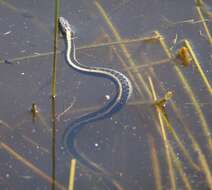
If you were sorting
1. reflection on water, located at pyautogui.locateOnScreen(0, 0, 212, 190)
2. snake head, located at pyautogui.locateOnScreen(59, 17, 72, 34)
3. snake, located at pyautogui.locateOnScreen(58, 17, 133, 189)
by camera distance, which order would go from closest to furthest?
1. reflection on water, located at pyautogui.locateOnScreen(0, 0, 212, 190)
2. snake, located at pyautogui.locateOnScreen(58, 17, 133, 189)
3. snake head, located at pyautogui.locateOnScreen(59, 17, 72, 34)

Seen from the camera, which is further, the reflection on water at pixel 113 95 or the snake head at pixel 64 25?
the snake head at pixel 64 25

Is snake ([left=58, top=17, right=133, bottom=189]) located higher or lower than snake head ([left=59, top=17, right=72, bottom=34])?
lower

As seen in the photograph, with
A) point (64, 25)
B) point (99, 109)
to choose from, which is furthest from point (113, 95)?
point (64, 25)

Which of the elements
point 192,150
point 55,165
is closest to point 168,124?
point 192,150

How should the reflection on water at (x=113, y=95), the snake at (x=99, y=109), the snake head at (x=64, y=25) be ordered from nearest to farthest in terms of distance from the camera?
the reflection on water at (x=113, y=95), the snake at (x=99, y=109), the snake head at (x=64, y=25)

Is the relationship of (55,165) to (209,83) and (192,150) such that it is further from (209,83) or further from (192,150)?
(209,83)

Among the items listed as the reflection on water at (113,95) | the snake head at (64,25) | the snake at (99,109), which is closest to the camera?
the reflection on water at (113,95)

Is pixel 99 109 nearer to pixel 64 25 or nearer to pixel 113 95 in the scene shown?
pixel 113 95

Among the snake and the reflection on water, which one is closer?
the reflection on water
